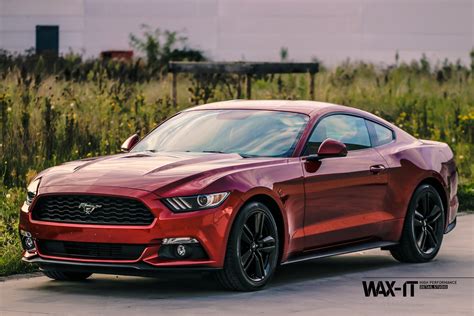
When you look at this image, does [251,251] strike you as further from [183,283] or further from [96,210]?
[96,210]

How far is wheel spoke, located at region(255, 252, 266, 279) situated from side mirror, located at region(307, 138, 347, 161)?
3.69 ft

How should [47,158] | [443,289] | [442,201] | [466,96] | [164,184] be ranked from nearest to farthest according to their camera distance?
1. [164,184]
2. [443,289]
3. [442,201]
4. [47,158]
5. [466,96]

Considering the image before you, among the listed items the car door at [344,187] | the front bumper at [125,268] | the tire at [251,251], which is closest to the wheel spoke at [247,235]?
the tire at [251,251]

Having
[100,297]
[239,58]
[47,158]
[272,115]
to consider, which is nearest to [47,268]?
[100,297]

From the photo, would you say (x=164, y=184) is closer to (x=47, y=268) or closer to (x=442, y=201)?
(x=47, y=268)

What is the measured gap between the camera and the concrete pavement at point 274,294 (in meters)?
10.7

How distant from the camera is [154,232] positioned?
36.1 feet

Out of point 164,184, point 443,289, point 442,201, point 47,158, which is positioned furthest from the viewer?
point 47,158

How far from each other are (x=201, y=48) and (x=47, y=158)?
31.7 m

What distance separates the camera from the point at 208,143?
12523 millimetres

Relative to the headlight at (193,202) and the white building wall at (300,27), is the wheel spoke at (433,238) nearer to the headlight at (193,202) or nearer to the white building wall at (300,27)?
the headlight at (193,202)

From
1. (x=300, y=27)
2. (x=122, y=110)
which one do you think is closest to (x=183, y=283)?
(x=122, y=110)

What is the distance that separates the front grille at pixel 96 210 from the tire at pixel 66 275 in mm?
763

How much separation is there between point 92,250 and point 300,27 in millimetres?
40104
